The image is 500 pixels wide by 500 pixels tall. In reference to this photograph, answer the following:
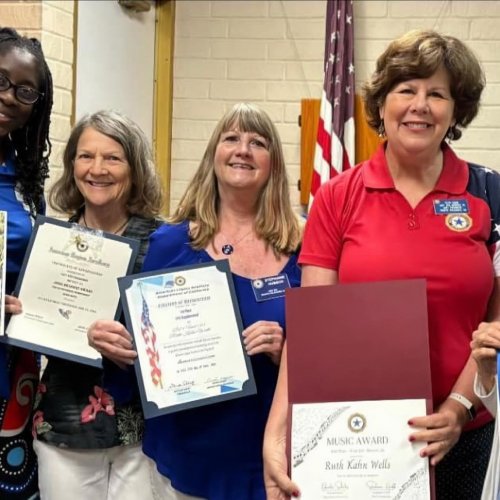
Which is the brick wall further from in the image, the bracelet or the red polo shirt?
the bracelet

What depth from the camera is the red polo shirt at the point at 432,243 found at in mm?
1401

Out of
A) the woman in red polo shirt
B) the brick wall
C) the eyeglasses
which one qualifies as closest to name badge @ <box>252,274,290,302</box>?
the woman in red polo shirt

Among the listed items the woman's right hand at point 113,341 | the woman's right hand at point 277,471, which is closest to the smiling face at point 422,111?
the woman's right hand at point 277,471

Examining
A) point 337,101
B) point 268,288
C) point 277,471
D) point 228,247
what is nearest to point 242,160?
point 228,247

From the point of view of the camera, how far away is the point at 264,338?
1.63 metres

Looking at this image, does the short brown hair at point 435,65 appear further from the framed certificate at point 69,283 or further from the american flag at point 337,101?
the american flag at point 337,101

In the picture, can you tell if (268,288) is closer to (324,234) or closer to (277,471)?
(324,234)

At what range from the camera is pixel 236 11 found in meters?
3.76

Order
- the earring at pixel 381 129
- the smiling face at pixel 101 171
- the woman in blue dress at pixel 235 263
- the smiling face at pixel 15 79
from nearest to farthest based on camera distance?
the earring at pixel 381 129, the woman in blue dress at pixel 235 263, the smiling face at pixel 15 79, the smiling face at pixel 101 171

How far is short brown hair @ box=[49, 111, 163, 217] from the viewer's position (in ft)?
6.44

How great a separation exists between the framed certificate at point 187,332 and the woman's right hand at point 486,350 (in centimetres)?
53

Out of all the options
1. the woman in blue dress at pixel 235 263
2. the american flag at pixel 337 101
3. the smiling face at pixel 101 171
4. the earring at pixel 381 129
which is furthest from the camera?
the american flag at pixel 337 101

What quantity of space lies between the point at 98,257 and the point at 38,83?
49cm

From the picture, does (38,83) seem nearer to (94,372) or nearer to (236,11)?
(94,372)
